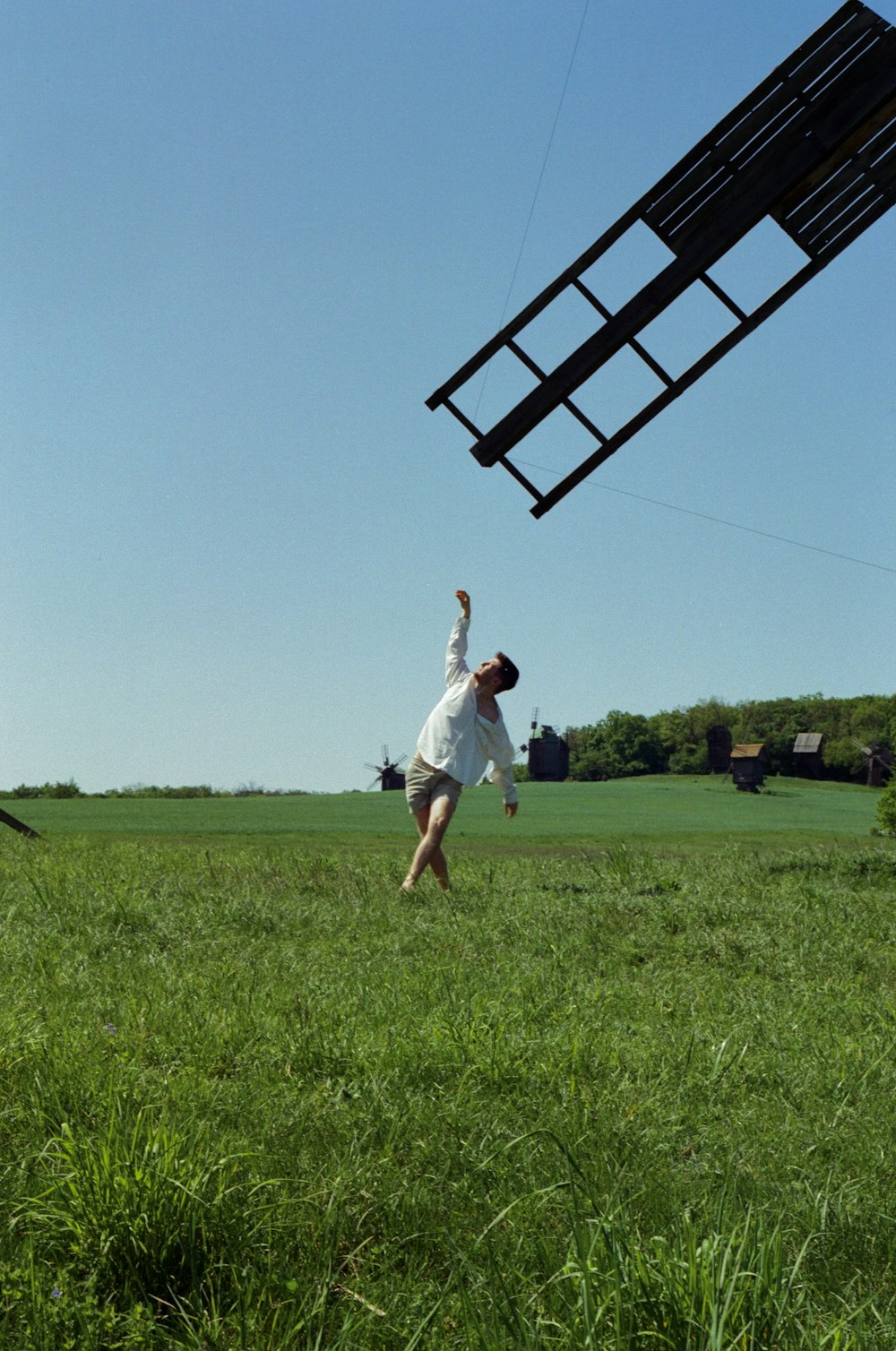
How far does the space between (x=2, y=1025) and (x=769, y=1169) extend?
2.54 m

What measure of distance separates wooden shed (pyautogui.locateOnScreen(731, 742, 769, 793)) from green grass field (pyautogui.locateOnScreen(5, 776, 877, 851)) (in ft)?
46.5

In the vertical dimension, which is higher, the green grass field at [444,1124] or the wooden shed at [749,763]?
the wooden shed at [749,763]

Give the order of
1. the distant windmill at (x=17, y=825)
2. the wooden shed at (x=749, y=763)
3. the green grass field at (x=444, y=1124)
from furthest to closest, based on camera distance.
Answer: the wooden shed at (x=749, y=763) → the distant windmill at (x=17, y=825) → the green grass field at (x=444, y=1124)

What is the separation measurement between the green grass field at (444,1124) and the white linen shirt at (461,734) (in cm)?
180

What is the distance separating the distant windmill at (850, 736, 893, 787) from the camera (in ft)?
197

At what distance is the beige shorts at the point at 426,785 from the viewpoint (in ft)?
31.0

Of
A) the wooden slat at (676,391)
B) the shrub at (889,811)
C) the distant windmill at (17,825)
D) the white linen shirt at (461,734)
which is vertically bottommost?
the shrub at (889,811)

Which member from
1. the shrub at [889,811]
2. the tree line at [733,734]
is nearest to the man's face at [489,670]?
the shrub at [889,811]

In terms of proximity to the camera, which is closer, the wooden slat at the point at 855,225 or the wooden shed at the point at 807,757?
the wooden slat at the point at 855,225

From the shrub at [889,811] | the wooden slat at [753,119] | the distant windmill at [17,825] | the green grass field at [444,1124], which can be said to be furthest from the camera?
the shrub at [889,811]

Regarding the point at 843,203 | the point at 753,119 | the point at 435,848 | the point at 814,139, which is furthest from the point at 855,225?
the point at 435,848

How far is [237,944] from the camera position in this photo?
642cm

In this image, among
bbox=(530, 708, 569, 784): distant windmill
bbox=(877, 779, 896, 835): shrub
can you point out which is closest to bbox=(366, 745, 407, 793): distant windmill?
bbox=(530, 708, 569, 784): distant windmill

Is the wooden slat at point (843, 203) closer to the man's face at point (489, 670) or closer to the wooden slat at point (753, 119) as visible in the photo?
the wooden slat at point (753, 119)
